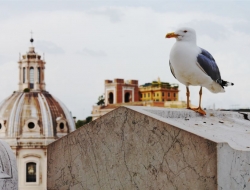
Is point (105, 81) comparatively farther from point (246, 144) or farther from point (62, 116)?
point (246, 144)

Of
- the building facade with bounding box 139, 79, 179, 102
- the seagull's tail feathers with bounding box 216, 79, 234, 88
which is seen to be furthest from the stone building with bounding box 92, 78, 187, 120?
the seagull's tail feathers with bounding box 216, 79, 234, 88

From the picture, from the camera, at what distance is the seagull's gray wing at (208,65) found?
7.19m

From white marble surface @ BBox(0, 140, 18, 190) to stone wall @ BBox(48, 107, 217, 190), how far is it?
92 cm

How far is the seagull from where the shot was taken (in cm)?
709

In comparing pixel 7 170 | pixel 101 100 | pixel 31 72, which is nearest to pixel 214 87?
pixel 7 170

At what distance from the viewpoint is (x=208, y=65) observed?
7297 mm

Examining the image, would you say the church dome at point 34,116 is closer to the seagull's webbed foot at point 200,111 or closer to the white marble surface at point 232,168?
the seagull's webbed foot at point 200,111

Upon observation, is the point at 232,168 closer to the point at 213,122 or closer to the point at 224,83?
the point at 213,122

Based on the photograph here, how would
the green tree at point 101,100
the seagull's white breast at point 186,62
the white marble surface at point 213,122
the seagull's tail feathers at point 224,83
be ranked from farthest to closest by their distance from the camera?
the green tree at point 101,100, the seagull's tail feathers at point 224,83, the seagull's white breast at point 186,62, the white marble surface at point 213,122

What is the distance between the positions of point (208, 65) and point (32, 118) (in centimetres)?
5499

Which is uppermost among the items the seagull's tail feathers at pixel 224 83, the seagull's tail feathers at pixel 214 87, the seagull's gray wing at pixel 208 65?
the seagull's gray wing at pixel 208 65

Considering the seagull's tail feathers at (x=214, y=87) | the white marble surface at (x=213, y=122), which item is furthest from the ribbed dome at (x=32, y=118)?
the white marble surface at (x=213, y=122)

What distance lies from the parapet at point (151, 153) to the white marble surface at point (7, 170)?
93cm

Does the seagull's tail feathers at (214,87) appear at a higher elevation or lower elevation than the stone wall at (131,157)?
higher
